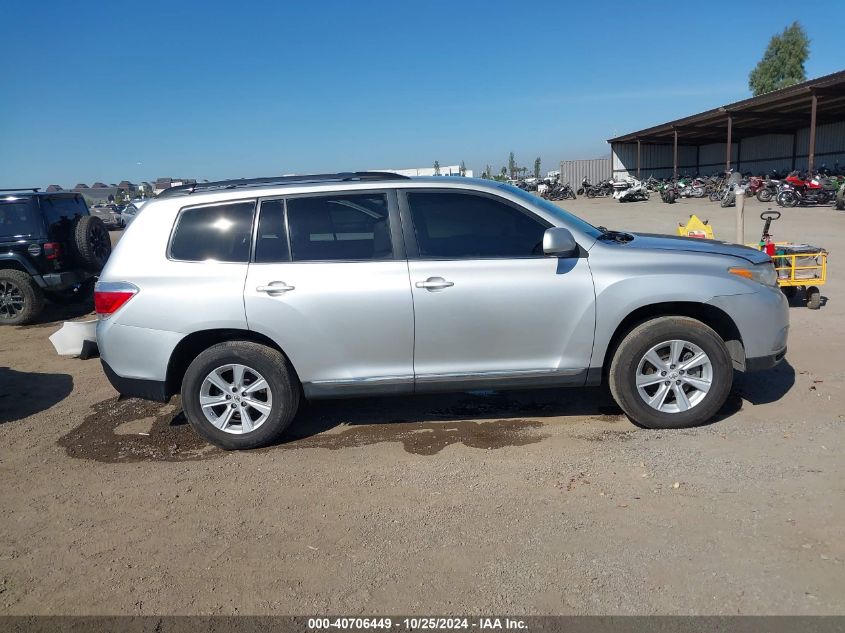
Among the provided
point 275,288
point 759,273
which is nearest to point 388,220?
point 275,288

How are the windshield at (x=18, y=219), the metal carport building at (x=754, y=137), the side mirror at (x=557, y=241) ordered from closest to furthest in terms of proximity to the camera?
the side mirror at (x=557, y=241)
the windshield at (x=18, y=219)
the metal carport building at (x=754, y=137)

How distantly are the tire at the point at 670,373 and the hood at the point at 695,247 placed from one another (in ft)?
1.75

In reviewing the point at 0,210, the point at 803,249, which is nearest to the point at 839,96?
the point at 803,249

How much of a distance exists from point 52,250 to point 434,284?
Result: 7421 millimetres

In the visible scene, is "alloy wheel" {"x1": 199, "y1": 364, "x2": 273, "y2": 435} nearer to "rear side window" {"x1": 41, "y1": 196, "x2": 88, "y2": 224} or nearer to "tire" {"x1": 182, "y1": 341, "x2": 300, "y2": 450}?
"tire" {"x1": 182, "y1": 341, "x2": 300, "y2": 450}

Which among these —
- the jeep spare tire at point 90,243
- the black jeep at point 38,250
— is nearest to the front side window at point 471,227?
the jeep spare tire at point 90,243

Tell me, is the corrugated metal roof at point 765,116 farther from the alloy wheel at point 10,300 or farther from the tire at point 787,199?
the alloy wheel at point 10,300

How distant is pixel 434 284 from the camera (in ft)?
13.9

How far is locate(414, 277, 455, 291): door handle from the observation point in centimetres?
423

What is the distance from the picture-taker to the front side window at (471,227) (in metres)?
4.35

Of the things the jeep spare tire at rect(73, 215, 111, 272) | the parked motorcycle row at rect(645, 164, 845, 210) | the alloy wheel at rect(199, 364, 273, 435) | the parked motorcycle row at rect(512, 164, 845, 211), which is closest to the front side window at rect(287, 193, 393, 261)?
the alloy wheel at rect(199, 364, 273, 435)

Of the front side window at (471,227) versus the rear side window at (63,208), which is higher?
the rear side window at (63,208)

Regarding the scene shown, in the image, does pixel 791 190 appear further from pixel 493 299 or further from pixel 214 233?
pixel 214 233

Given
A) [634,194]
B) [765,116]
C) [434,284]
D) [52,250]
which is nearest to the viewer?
[434,284]
